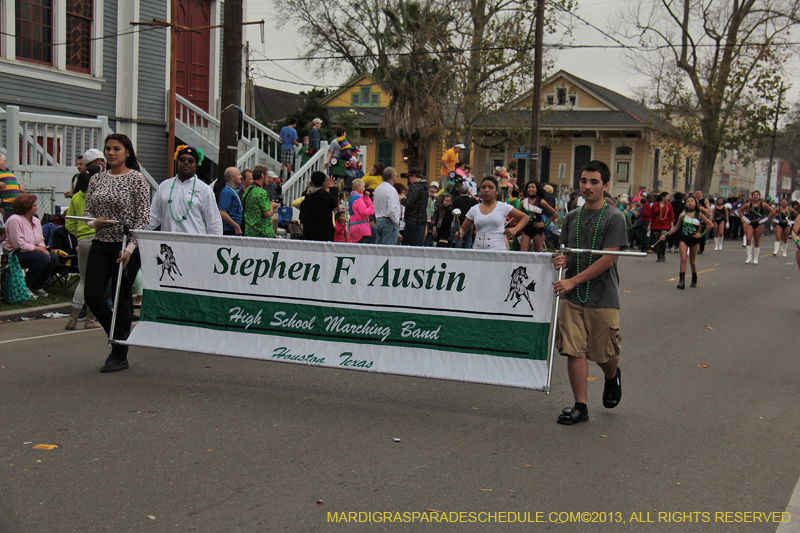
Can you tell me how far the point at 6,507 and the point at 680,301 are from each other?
1126 centimetres

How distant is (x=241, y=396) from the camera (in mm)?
6051

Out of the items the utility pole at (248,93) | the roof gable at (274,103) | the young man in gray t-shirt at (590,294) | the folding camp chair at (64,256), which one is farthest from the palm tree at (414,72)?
the young man in gray t-shirt at (590,294)

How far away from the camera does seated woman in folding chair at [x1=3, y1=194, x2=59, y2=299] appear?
1033cm

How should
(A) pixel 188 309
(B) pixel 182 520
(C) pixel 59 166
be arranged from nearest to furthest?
(B) pixel 182 520 → (A) pixel 188 309 → (C) pixel 59 166

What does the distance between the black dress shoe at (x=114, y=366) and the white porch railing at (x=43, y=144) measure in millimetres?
8595

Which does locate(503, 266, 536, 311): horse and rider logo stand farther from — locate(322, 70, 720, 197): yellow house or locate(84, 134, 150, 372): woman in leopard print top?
locate(322, 70, 720, 197): yellow house

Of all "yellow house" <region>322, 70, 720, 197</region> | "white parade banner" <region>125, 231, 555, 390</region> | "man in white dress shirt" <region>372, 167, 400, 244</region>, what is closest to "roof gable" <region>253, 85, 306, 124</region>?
"yellow house" <region>322, 70, 720, 197</region>

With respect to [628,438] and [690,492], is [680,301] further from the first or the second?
[690,492]

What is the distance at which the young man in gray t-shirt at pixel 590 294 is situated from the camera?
5.45 meters

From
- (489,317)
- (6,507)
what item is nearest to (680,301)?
(489,317)

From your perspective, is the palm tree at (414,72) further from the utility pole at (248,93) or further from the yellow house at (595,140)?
the yellow house at (595,140)

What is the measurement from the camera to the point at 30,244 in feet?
34.2

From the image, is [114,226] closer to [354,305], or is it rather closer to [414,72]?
[354,305]

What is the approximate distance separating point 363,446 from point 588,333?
182cm
